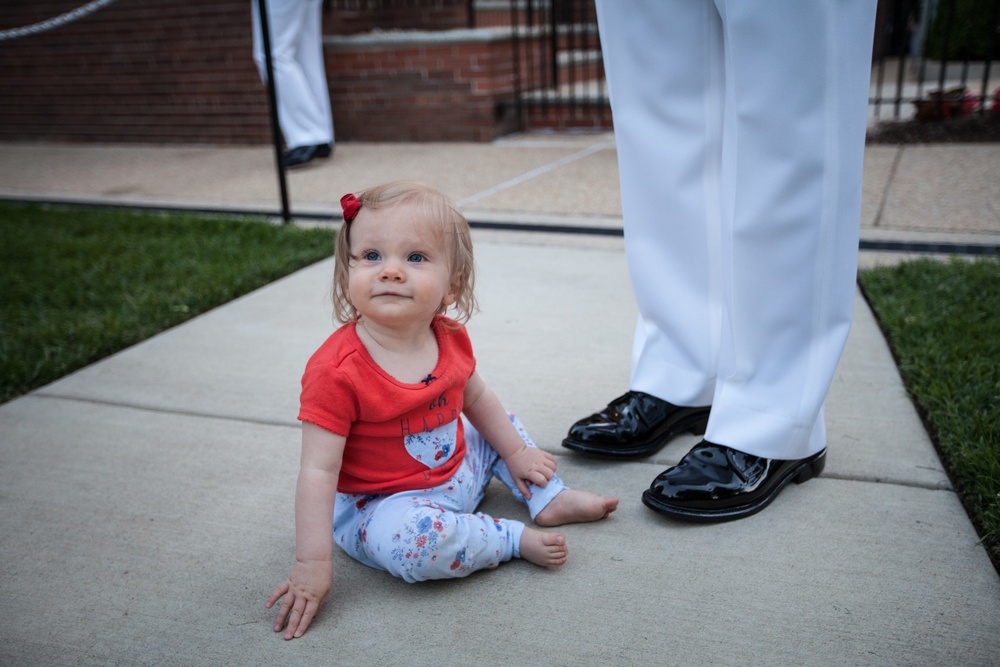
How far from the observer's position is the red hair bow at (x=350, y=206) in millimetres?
1576

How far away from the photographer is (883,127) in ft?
19.3

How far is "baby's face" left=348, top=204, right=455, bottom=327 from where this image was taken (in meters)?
1.54

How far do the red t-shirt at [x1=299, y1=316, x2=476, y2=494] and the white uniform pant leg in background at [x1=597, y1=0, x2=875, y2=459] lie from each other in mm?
545

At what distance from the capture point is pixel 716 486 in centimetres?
174

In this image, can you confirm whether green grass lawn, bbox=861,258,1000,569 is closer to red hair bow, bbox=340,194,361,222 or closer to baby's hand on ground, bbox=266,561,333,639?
baby's hand on ground, bbox=266,561,333,639

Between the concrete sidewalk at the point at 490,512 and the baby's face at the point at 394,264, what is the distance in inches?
20.9

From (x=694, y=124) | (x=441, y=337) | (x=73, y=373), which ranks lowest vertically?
(x=73, y=373)

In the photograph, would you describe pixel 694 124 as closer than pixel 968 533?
No

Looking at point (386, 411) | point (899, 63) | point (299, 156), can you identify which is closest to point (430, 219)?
point (386, 411)

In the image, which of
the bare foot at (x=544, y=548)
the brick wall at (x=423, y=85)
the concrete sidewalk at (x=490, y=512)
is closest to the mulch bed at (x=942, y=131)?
the brick wall at (x=423, y=85)

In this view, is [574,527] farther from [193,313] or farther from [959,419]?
[193,313]

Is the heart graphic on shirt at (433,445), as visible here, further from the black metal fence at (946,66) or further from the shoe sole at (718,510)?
the black metal fence at (946,66)

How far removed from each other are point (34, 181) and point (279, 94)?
178 cm

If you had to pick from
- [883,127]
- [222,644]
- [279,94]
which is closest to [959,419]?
[222,644]
